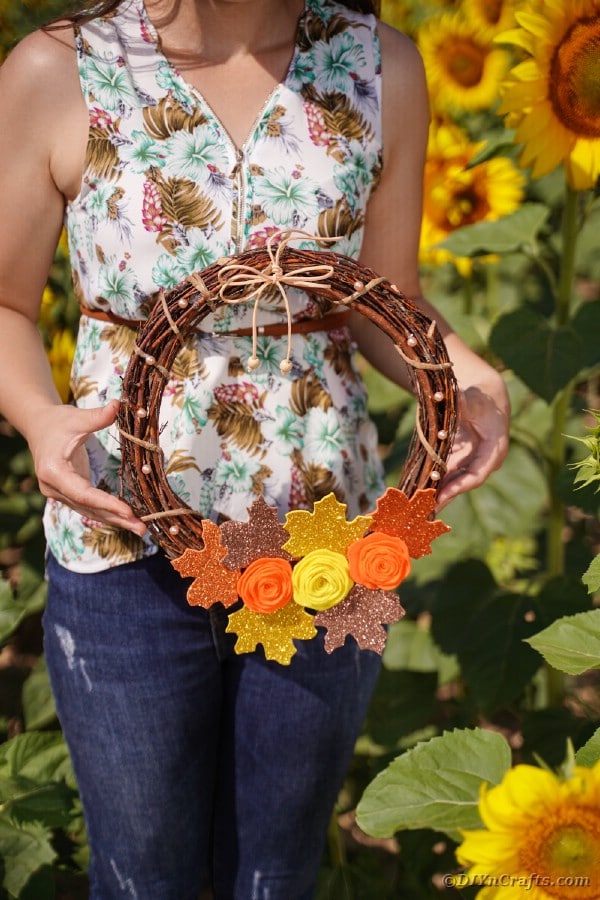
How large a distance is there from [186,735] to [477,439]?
16.8 inches

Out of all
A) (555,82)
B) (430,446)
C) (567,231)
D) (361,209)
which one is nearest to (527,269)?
(567,231)

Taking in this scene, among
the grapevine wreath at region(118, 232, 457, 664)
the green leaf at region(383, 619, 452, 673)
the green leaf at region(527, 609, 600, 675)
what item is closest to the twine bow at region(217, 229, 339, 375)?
the grapevine wreath at region(118, 232, 457, 664)

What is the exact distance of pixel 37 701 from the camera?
159cm

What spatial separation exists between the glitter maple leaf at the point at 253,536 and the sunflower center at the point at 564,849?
12.7 inches

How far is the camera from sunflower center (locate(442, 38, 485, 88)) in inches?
71.9

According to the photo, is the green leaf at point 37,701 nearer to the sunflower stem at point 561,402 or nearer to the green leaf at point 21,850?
the green leaf at point 21,850

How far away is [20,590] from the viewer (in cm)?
162

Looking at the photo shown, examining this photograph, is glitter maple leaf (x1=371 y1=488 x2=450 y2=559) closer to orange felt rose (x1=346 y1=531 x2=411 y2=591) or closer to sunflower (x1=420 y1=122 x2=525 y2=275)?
orange felt rose (x1=346 y1=531 x2=411 y2=591)

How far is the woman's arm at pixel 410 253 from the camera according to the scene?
0.97 m

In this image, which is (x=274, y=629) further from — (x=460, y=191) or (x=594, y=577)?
(x=460, y=191)

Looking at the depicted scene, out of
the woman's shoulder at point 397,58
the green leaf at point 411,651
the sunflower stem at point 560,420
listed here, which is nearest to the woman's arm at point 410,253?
the woman's shoulder at point 397,58

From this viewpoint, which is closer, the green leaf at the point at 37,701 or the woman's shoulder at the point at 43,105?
the woman's shoulder at the point at 43,105

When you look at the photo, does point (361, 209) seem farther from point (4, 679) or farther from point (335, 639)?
point (4, 679)

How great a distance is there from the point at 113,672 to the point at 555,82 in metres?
0.79
